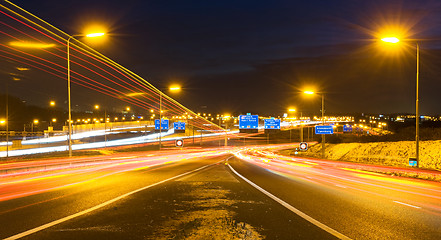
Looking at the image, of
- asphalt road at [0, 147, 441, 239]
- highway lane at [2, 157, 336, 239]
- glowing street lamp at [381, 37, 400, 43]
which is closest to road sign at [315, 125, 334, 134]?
glowing street lamp at [381, 37, 400, 43]

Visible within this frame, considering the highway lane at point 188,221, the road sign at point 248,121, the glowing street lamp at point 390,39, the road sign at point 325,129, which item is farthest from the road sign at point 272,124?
the highway lane at point 188,221

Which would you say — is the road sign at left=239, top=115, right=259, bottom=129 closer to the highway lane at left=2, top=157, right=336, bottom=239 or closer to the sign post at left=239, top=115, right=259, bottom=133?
the sign post at left=239, top=115, right=259, bottom=133

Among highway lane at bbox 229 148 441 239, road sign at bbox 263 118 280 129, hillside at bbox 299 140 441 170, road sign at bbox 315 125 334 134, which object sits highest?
road sign at bbox 263 118 280 129

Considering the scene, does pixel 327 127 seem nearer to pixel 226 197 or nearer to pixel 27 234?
pixel 226 197

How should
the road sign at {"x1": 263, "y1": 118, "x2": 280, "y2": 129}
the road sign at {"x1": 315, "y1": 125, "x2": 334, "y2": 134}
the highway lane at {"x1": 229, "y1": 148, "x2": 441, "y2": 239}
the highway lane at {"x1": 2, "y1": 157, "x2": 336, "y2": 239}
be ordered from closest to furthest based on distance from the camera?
the highway lane at {"x1": 2, "y1": 157, "x2": 336, "y2": 239}
the highway lane at {"x1": 229, "y1": 148, "x2": 441, "y2": 239}
the road sign at {"x1": 315, "y1": 125, "x2": 334, "y2": 134}
the road sign at {"x1": 263, "y1": 118, "x2": 280, "y2": 129}

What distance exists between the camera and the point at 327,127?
4988 cm

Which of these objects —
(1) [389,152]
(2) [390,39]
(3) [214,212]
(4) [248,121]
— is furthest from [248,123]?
(3) [214,212]

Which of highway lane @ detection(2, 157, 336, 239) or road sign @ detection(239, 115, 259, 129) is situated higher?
road sign @ detection(239, 115, 259, 129)

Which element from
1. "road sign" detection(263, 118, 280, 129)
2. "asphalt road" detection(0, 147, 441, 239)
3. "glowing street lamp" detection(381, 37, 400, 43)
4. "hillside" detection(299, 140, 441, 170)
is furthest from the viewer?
"road sign" detection(263, 118, 280, 129)

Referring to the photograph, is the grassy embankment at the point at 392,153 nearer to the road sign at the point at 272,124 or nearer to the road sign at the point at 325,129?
the road sign at the point at 325,129

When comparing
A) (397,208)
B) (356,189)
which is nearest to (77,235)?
(397,208)

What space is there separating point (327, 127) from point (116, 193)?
140ft

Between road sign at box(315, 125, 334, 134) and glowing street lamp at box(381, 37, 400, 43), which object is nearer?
glowing street lamp at box(381, 37, 400, 43)

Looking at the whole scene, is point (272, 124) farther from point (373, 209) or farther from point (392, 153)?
point (373, 209)
